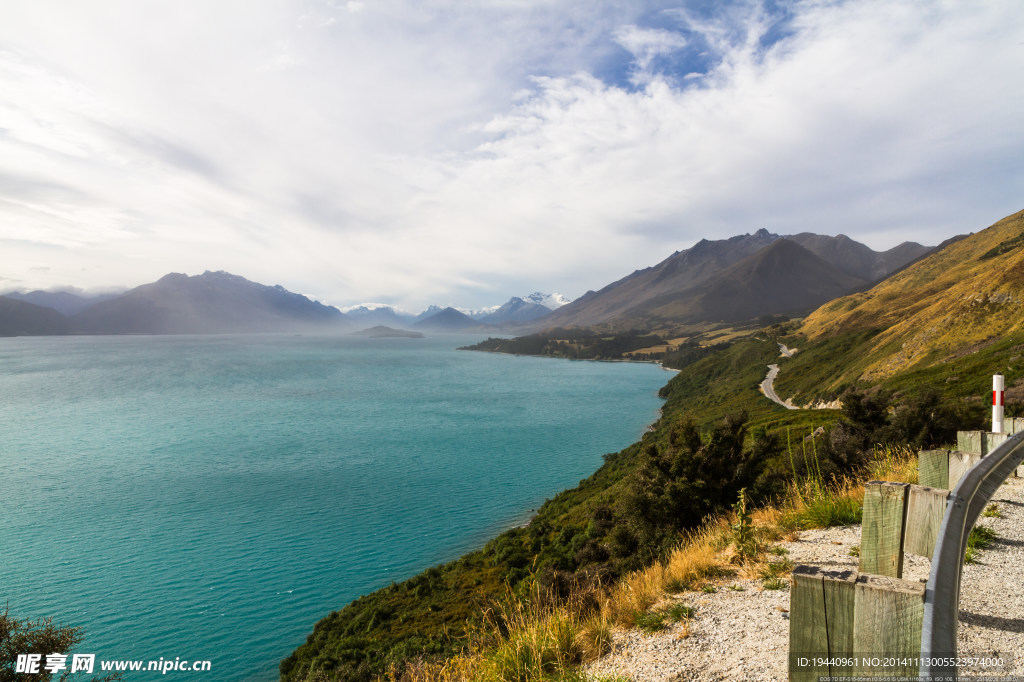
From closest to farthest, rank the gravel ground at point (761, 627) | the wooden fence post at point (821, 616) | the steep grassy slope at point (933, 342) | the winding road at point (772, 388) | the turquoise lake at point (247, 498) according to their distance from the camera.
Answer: the wooden fence post at point (821, 616) < the gravel ground at point (761, 627) < the turquoise lake at point (247, 498) < the steep grassy slope at point (933, 342) < the winding road at point (772, 388)

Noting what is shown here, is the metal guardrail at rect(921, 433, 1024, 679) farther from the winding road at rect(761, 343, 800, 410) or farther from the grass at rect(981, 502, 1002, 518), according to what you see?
the winding road at rect(761, 343, 800, 410)

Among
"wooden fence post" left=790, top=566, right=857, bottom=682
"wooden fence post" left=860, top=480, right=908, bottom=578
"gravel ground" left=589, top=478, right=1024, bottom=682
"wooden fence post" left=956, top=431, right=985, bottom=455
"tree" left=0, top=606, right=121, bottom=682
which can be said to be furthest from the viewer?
"tree" left=0, top=606, right=121, bottom=682

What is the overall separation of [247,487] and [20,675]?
3694cm

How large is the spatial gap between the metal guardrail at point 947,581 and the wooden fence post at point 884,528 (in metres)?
0.45

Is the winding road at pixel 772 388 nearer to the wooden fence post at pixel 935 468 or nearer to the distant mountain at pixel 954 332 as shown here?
the distant mountain at pixel 954 332

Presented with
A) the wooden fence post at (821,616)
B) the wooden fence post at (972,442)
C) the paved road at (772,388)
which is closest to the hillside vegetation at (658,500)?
the wooden fence post at (972,442)

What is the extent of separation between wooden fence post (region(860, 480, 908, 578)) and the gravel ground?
132cm

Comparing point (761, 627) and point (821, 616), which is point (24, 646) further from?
point (821, 616)

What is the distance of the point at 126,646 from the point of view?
23.0 metres

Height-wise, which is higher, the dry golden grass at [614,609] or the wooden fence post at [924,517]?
the wooden fence post at [924,517]

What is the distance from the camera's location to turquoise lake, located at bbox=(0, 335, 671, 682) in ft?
85.7

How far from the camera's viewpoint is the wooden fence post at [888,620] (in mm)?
2559

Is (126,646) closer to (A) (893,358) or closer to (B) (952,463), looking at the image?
(B) (952,463)

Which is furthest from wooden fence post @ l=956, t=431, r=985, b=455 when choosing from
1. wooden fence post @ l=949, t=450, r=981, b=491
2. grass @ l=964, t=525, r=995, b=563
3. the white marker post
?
the white marker post
